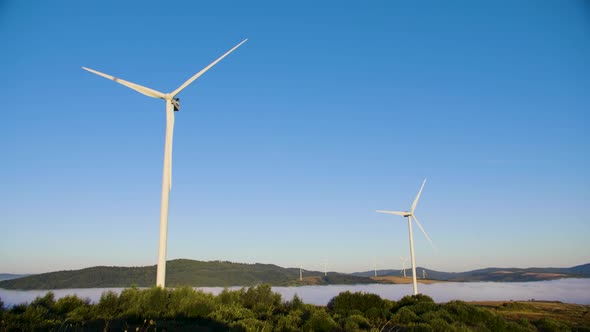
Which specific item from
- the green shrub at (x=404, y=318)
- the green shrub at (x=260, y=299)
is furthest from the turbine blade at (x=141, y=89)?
the green shrub at (x=404, y=318)

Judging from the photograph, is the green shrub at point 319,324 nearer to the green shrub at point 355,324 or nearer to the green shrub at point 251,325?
the green shrub at point 355,324

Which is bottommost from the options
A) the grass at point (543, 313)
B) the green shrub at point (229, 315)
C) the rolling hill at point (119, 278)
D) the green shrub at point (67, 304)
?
the rolling hill at point (119, 278)

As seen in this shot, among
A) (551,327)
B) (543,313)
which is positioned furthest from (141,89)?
(543,313)

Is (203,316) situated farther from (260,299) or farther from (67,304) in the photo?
(260,299)

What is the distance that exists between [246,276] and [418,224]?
529ft

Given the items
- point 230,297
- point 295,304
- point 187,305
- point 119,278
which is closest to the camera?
point 187,305

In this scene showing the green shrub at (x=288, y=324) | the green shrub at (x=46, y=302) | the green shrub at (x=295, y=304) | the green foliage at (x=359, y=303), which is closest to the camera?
the green shrub at (x=288, y=324)

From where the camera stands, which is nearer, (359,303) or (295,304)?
(295,304)

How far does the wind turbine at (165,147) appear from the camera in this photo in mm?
19344

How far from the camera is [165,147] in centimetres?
2141

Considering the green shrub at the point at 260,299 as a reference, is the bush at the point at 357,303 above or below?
below

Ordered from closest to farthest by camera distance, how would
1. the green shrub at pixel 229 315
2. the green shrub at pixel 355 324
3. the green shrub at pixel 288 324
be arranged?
the green shrub at pixel 288 324 < the green shrub at pixel 229 315 < the green shrub at pixel 355 324

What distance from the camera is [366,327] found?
17828 millimetres

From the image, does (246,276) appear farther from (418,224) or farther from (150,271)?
(418,224)
